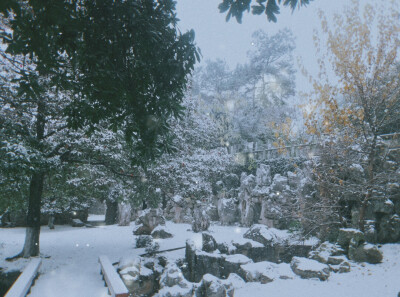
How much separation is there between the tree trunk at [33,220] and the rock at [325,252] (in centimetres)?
961

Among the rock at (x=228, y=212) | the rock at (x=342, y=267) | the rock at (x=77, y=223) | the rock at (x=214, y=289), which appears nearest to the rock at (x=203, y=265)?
the rock at (x=214, y=289)

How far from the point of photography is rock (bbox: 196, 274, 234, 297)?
7.24 metres

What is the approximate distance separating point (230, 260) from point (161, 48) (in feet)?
26.2

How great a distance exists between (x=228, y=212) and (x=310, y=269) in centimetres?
919

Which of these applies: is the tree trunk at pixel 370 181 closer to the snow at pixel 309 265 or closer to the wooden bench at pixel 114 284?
the snow at pixel 309 265

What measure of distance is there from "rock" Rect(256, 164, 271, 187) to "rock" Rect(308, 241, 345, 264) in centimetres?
756

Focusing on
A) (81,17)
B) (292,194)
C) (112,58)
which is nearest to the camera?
(81,17)

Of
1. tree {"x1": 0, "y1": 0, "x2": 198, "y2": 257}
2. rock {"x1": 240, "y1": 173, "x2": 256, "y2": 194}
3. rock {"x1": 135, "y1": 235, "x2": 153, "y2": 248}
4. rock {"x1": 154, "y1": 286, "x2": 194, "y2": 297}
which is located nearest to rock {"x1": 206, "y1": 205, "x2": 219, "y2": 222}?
rock {"x1": 240, "y1": 173, "x2": 256, "y2": 194}

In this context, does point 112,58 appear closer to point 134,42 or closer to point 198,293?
point 134,42

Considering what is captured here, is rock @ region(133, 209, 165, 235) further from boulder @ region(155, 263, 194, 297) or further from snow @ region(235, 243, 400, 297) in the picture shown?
snow @ region(235, 243, 400, 297)

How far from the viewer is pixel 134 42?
4172 mm

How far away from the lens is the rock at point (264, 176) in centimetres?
1762

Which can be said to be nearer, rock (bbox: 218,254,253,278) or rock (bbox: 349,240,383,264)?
rock (bbox: 349,240,383,264)

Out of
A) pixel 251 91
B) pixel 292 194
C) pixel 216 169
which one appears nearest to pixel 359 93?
pixel 292 194
